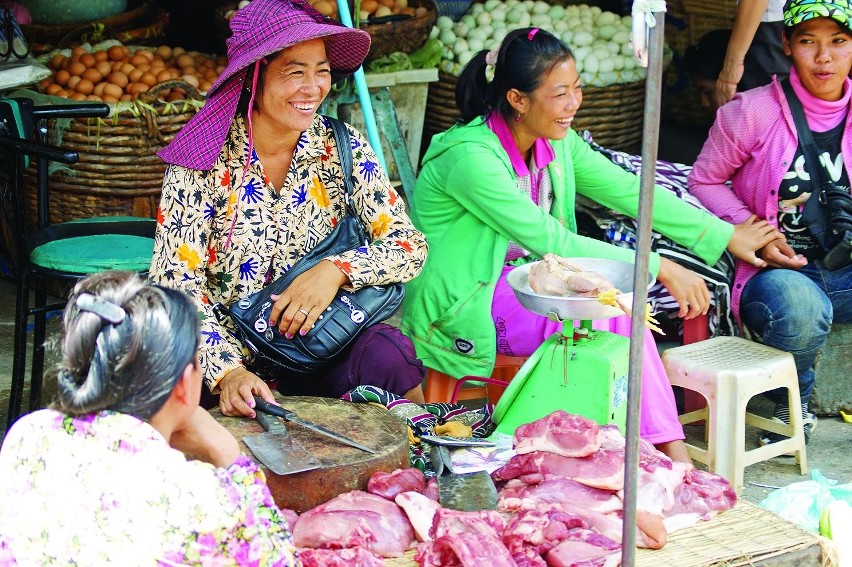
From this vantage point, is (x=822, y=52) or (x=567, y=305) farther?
(x=822, y=52)

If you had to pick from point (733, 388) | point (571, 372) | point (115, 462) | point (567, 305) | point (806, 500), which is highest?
point (567, 305)

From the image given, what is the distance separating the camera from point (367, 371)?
3467mm

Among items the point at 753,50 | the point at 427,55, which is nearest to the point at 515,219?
the point at 753,50

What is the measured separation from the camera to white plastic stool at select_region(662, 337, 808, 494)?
12.6ft

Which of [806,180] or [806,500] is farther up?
[806,180]

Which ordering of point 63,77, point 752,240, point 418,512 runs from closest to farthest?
point 418,512
point 752,240
point 63,77

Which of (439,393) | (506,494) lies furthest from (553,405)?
(439,393)

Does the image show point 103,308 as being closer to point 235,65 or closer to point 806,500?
point 235,65

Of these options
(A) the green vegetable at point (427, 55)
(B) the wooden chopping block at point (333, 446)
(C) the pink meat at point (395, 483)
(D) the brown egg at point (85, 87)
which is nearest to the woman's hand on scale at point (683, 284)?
(B) the wooden chopping block at point (333, 446)

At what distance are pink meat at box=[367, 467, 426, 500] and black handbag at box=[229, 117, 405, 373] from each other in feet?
2.04

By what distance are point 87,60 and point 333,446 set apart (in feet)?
11.1

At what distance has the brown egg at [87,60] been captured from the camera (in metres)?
5.49

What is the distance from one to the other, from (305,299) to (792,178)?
2067 millimetres

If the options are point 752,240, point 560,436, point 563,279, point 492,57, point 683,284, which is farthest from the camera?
point 752,240
